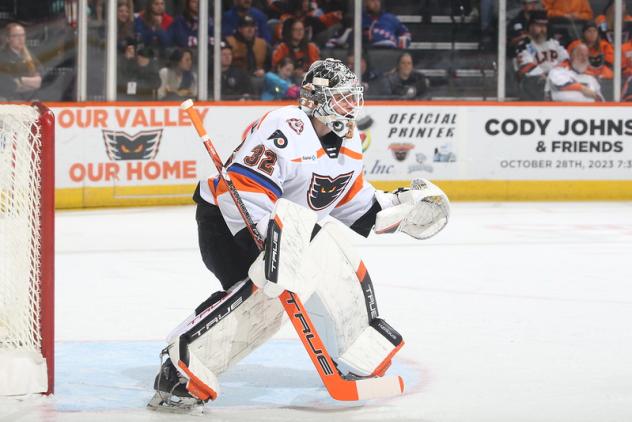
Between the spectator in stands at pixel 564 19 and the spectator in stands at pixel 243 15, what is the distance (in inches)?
82.6

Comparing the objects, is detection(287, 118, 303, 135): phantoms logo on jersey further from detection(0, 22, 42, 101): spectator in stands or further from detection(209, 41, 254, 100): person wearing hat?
detection(209, 41, 254, 100): person wearing hat

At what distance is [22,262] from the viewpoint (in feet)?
11.3

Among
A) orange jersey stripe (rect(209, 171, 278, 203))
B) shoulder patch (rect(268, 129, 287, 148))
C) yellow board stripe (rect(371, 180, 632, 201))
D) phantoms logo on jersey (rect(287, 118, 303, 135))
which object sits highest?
phantoms logo on jersey (rect(287, 118, 303, 135))

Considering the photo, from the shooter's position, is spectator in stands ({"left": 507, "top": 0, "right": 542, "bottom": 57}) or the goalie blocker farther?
spectator in stands ({"left": 507, "top": 0, "right": 542, "bottom": 57})

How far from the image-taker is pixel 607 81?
9562 millimetres

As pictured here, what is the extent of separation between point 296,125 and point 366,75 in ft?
20.1

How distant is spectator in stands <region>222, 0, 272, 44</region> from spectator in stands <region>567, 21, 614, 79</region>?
89.3 inches

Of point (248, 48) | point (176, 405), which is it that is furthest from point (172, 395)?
point (248, 48)

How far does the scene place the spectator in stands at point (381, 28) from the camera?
948 cm

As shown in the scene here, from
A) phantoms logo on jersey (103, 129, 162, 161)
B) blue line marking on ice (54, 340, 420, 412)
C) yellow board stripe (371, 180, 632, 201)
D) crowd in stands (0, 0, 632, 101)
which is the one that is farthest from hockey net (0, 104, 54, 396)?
yellow board stripe (371, 180, 632, 201)

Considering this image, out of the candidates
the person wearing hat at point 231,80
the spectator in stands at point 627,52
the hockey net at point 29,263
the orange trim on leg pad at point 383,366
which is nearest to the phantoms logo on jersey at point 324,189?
the orange trim on leg pad at point 383,366

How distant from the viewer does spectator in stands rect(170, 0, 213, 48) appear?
887cm

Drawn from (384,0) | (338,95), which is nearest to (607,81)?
(384,0)

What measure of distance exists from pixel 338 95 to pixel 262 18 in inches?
240
